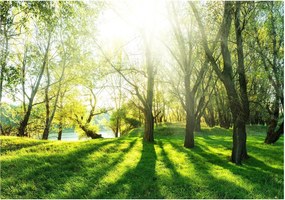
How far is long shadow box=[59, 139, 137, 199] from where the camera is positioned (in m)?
10.2

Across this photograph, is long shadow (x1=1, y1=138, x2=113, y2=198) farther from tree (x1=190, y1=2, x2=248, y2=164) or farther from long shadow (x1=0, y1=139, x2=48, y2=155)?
tree (x1=190, y1=2, x2=248, y2=164)

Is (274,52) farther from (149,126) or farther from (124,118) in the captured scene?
(124,118)

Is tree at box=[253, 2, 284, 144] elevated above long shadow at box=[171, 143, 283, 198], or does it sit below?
above

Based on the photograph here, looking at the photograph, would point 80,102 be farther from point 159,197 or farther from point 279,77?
point 159,197

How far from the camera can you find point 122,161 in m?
14.6

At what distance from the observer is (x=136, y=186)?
1094 centimetres

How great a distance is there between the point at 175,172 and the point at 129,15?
12.9 m

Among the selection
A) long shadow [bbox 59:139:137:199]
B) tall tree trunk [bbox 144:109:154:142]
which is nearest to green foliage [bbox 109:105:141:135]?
tall tree trunk [bbox 144:109:154:142]

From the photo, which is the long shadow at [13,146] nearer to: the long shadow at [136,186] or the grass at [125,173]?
the grass at [125,173]

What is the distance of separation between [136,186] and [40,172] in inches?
167

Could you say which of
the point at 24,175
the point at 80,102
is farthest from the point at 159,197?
the point at 80,102

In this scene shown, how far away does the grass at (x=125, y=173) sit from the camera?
10453mm

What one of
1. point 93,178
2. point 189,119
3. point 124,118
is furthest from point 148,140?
point 124,118

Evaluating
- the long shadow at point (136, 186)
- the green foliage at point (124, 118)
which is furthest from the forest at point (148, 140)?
the green foliage at point (124, 118)
